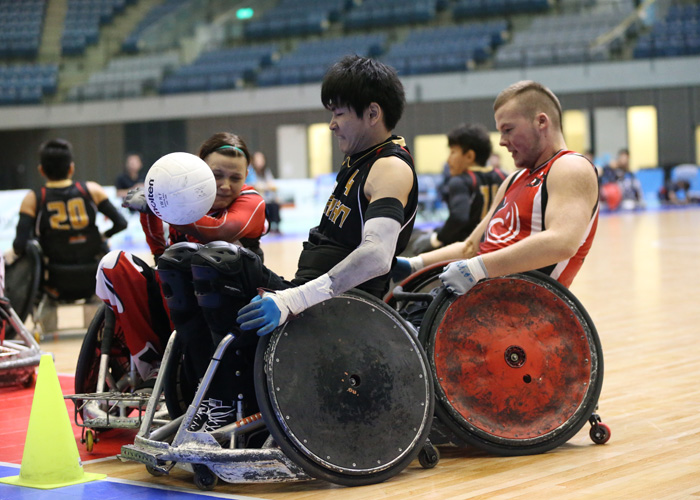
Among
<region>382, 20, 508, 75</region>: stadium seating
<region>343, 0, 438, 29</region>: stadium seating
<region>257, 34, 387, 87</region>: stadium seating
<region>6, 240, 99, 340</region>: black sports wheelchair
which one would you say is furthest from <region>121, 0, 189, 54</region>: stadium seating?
<region>6, 240, 99, 340</region>: black sports wheelchair

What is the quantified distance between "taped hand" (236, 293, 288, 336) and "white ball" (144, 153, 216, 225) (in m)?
0.42

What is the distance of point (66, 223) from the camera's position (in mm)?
7762

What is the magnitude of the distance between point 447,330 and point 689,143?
77.4 ft

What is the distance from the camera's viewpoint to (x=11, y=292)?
23.3ft

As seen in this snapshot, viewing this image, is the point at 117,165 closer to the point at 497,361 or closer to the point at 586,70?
the point at 586,70

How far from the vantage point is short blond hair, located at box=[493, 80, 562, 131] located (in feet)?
12.9

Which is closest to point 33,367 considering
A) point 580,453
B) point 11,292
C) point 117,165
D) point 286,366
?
point 11,292

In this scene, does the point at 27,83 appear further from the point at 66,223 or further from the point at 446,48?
the point at 66,223

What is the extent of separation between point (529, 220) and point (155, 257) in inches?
60.1

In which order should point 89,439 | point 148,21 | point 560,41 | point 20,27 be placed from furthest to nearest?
point 148,21, point 20,27, point 560,41, point 89,439

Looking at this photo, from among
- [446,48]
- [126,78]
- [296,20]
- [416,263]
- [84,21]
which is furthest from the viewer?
[84,21]

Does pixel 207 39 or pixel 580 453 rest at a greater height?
pixel 207 39

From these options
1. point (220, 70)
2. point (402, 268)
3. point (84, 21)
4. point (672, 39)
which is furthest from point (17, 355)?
point (84, 21)

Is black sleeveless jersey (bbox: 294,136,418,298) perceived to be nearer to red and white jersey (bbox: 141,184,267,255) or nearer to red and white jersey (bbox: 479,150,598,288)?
red and white jersey (bbox: 141,184,267,255)
